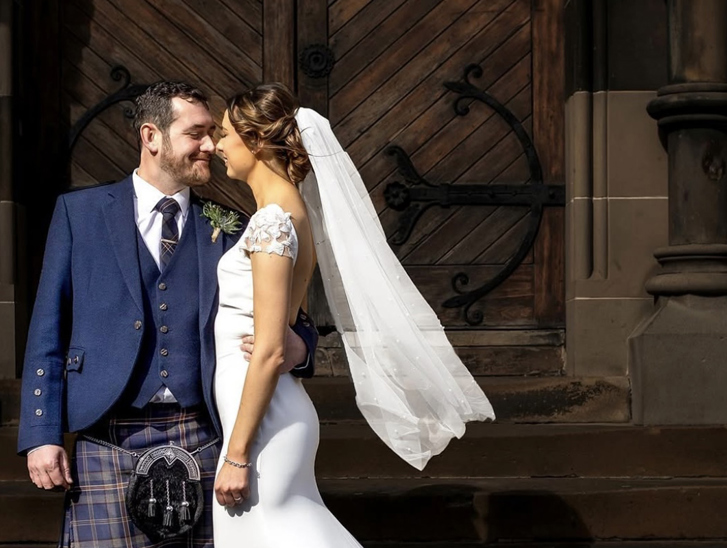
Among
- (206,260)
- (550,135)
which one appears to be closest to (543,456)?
(550,135)

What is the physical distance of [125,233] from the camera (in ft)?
12.2

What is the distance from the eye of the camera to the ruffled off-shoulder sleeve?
3.42 m

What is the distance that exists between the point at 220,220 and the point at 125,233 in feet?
0.84

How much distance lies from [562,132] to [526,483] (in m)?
2.25

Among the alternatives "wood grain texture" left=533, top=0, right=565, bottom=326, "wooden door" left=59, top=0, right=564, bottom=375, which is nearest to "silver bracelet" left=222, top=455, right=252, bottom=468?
"wooden door" left=59, top=0, right=564, bottom=375

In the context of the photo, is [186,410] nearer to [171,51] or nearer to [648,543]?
[648,543]

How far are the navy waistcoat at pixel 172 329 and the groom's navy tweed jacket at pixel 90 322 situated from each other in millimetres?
18

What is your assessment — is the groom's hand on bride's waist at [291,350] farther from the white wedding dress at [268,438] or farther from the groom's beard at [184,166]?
the groom's beard at [184,166]

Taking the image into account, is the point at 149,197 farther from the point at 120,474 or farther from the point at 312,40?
the point at 312,40

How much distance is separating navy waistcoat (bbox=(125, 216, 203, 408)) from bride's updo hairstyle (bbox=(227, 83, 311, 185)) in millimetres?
358

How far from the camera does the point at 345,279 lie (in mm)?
3900

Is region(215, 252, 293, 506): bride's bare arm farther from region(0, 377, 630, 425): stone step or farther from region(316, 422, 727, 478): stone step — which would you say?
region(0, 377, 630, 425): stone step

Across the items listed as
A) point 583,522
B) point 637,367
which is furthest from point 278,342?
point 637,367

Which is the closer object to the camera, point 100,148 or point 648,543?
point 648,543
